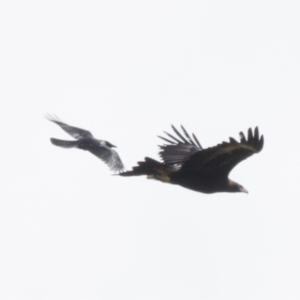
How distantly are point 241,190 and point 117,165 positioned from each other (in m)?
3.83

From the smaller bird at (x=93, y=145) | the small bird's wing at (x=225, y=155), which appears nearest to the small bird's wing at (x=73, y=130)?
the smaller bird at (x=93, y=145)

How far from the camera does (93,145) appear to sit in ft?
60.2

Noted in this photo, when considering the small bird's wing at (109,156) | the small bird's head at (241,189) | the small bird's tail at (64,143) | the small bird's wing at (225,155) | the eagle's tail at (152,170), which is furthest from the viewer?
the small bird's wing at (109,156)

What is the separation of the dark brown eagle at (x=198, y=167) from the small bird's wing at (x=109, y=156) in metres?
3.35

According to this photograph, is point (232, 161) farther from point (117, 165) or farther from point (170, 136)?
point (117, 165)

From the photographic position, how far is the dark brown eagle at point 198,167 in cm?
1360

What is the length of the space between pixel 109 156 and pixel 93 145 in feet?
1.37

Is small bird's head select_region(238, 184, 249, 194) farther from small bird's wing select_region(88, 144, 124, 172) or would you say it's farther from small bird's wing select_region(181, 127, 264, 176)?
small bird's wing select_region(88, 144, 124, 172)

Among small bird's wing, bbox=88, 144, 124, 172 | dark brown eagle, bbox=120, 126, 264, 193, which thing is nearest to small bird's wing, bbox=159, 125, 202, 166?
dark brown eagle, bbox=120, 126, 264, 193

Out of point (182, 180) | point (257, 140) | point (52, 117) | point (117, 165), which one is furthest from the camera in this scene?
point (52, 117)

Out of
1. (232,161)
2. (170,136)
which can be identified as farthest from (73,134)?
(232,161)

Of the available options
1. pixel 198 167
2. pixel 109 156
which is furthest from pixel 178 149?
pixel 109 156

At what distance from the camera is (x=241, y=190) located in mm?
14703

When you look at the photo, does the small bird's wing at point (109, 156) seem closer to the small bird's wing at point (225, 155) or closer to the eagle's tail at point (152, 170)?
the eagle's tail at point (152, 170)
